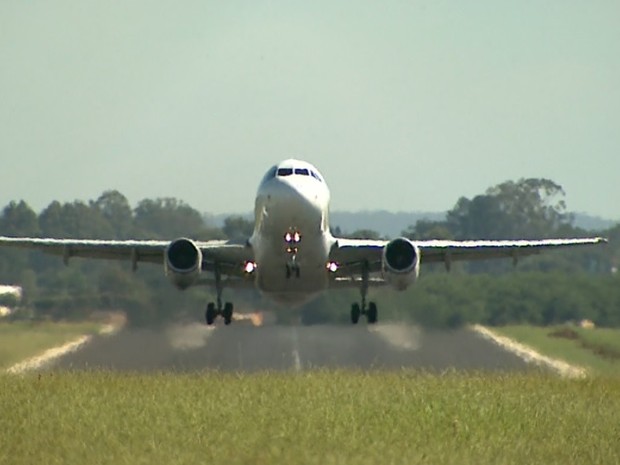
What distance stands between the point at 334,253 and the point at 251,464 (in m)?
21.3

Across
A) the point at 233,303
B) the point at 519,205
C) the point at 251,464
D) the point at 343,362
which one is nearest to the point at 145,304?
the point at 233,303

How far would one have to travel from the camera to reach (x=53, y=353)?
149ft

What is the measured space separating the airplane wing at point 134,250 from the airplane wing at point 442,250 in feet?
8.90

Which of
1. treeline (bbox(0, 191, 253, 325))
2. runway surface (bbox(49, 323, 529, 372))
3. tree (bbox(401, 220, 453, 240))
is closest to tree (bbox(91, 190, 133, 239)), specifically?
treeline (bbox(0, 191, 253, 325))

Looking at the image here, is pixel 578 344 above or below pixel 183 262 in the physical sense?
below

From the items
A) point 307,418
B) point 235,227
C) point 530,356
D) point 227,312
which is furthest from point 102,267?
point 307,418

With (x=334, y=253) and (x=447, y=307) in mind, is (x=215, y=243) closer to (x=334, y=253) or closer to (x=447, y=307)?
(x=334, y=253)

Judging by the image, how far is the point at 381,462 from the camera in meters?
21.8

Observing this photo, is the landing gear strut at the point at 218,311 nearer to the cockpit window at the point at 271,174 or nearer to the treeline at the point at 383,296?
the treeline at the point at 383,296

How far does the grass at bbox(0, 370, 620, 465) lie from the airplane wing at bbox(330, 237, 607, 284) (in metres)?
4.09

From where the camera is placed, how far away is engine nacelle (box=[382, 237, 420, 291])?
42.4m

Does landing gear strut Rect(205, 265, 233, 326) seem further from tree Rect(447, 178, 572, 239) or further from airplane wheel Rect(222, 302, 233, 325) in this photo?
tree Rect(447, 178, 572, 239)

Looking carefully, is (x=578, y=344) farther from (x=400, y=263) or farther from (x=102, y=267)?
(x=102, y=267)

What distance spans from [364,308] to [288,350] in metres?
2.73
